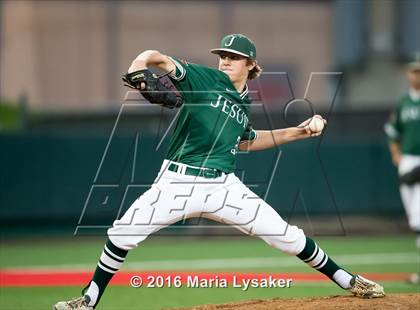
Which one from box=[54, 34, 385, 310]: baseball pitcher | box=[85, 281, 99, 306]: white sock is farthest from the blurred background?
box=[85, 281, 99, 306]: white sock

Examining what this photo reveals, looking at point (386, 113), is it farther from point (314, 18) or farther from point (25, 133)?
point (314, 18)

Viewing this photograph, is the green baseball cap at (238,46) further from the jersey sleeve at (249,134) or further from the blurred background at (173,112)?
the blurred background at (173,112)

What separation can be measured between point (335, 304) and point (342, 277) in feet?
0.96

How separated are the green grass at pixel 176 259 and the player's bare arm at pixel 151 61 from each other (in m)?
2.66

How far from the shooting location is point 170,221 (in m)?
6.97

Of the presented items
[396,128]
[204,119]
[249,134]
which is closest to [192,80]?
[204,119]

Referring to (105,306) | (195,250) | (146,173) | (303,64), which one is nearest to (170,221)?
(105,306)

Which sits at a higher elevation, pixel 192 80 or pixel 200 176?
pixel 192 80

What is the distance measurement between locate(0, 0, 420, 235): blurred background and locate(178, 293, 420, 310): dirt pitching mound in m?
1.74

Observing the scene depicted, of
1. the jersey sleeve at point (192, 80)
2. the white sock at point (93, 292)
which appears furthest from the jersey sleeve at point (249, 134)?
the white sock at point (93, 292)

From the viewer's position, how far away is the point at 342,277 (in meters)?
7.43

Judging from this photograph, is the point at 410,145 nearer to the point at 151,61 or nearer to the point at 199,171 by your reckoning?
the point at 199,171

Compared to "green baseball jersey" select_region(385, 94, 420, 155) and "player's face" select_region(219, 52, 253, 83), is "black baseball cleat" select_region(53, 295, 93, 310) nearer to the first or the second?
"player's face" select_region(219, 52, 253, 83)

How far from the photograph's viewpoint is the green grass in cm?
910
